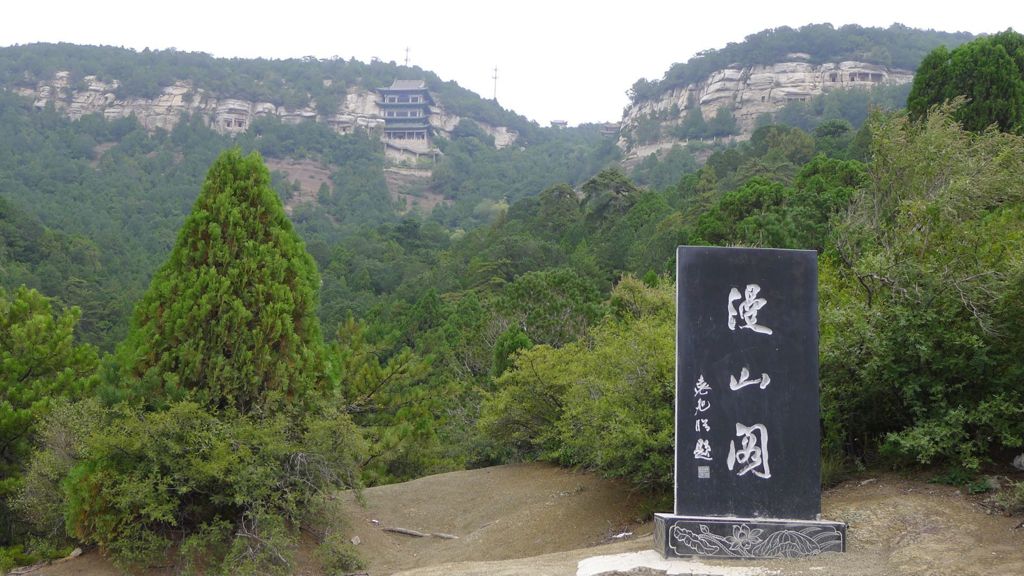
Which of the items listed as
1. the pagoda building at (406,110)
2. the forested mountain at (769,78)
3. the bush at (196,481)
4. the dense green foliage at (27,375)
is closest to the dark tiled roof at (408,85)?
the pagoda building at (406,110)

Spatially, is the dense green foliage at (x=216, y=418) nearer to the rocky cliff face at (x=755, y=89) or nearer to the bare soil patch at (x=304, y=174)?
the bare soil patch at (x=304, y=174)

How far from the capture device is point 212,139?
10256cm

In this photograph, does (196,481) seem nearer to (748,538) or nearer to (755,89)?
(748,538)

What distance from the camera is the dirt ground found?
8555 millimetres

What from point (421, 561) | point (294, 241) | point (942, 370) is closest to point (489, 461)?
point (421, 561)

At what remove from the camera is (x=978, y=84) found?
80.3 feet

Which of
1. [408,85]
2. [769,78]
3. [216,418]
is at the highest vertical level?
[408,85]

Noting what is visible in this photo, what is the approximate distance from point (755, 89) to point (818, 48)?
953 cm

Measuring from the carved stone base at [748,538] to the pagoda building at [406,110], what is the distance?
120 metres

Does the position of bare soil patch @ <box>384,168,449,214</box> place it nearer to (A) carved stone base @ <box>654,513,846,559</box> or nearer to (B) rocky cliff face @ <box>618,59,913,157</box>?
(B) rocky cliff face @ <box>618,59,913,157</box>

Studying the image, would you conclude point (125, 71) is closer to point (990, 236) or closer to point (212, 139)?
point (212, 139)

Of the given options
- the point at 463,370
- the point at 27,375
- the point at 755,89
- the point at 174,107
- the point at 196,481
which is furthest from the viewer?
the point at 174,107

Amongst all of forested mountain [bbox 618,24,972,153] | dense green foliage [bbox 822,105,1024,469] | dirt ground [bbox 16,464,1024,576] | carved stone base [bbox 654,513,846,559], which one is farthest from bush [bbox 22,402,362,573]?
forested mountain [bbox 618,24,972,153]

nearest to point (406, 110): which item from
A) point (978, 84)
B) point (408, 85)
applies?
point (408, 85)
